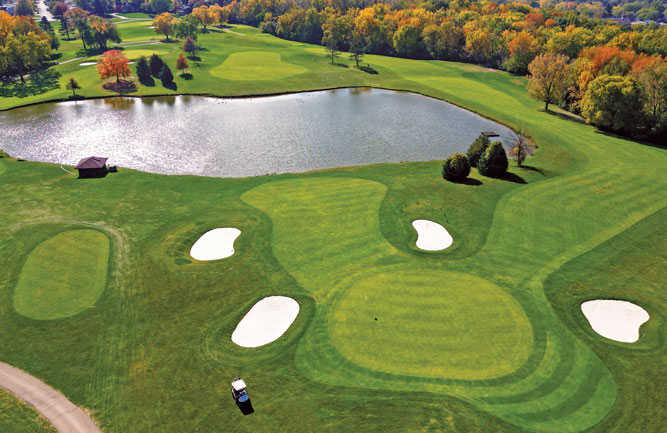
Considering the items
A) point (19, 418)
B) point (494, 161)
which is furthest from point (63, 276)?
point (494, 161)

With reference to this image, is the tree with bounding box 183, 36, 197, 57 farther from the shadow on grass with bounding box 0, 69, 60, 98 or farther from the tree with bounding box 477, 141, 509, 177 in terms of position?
the tree with bounding box 477, 141, 509, 177

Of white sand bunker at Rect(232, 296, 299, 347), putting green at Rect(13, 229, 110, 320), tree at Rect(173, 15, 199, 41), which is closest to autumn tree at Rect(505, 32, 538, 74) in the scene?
tree at Rect(173, 15, 199, 41)

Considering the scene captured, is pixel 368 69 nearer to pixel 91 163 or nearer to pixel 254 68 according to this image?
pixel 254 68

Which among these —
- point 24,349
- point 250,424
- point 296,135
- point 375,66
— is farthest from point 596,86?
point 24,349

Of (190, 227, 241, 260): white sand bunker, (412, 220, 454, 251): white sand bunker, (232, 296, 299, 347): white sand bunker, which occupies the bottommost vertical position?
(232, 296, 299, 347): white sand bunker

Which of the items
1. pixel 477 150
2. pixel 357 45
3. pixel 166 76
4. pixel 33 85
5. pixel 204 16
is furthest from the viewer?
pixel 204 16

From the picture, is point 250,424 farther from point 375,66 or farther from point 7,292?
point 375,66
